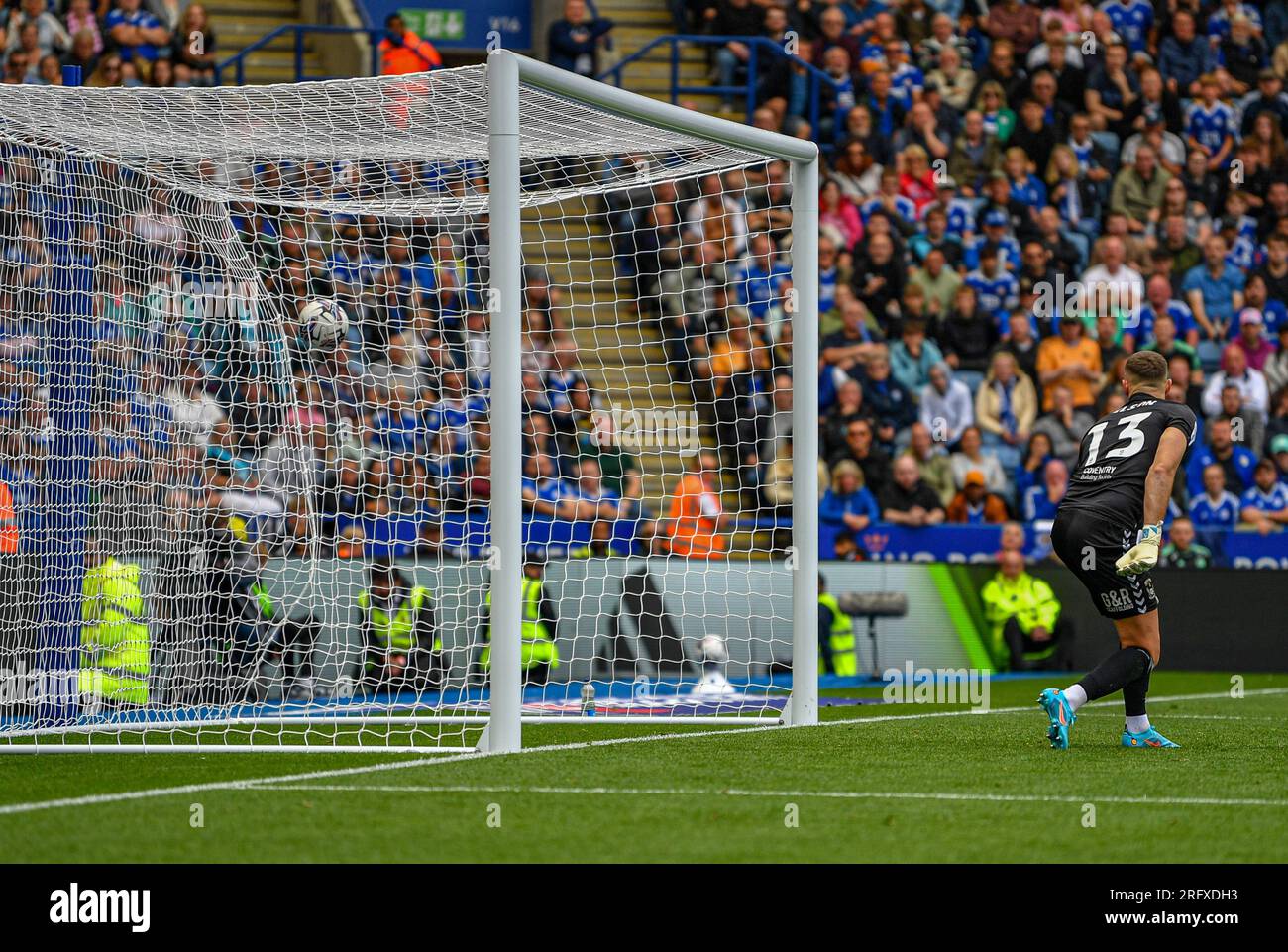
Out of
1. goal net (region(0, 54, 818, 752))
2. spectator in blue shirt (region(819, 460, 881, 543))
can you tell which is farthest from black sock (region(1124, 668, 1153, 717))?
spectator in blue shirt (region(819, 460, 881, 543))

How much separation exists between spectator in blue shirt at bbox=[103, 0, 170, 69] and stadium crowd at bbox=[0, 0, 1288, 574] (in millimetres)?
24

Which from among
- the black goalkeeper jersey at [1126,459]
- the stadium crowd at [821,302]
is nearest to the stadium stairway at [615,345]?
the stadium crowd at [821,302]

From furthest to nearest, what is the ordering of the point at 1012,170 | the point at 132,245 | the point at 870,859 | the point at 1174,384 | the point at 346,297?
the point at 1012,170
the point at 1174,384
the point at 346,297
the point at 132,245
the point at 870,859

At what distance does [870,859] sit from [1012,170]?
13.1 meters

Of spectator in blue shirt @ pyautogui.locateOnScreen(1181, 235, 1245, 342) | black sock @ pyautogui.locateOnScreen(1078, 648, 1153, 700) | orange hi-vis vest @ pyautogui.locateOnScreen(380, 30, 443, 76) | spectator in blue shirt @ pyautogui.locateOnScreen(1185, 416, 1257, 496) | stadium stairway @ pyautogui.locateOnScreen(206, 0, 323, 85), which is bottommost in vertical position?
black sock @ pyautogui.locateOnScreen(1078, 648, 1153, 700)

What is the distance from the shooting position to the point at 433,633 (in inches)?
453

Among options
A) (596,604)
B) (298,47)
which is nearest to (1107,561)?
(596,604)

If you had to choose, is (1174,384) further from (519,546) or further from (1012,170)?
(519,546)

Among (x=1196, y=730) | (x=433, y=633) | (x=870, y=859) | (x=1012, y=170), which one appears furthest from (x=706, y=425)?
(x=870, y=859)

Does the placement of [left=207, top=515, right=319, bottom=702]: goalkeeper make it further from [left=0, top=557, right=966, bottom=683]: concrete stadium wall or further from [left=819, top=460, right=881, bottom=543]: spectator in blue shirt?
[left=819, top=460, right=881, bottom=543]: spectator in blue shirt

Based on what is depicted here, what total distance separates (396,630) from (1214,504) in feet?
24.6

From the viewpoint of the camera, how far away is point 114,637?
9.55 metres

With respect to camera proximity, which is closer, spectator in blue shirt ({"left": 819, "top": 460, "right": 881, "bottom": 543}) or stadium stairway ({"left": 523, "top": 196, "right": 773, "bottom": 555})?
stadium stairway ({"left": 523, "top": 196, "right": 773, "bottom": 555})

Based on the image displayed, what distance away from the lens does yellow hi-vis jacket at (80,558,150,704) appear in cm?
930
